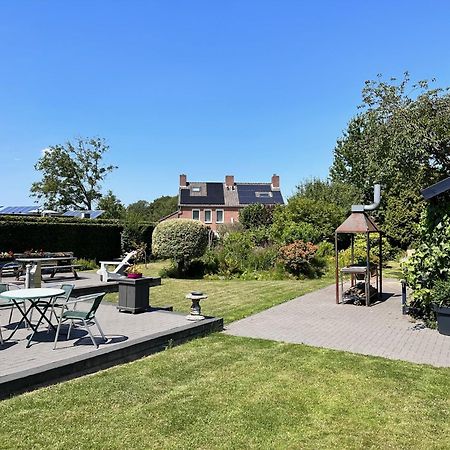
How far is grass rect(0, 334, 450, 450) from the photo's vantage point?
3324mm

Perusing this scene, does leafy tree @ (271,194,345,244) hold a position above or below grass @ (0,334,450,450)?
above

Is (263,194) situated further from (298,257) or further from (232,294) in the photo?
(232,294)

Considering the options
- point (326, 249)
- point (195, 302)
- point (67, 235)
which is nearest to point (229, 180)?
point (326, 249)

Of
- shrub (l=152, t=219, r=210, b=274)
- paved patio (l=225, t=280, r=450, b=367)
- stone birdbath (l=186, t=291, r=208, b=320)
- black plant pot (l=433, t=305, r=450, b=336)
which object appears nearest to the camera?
paved patio (l=225, t=280, r=450, b=367)

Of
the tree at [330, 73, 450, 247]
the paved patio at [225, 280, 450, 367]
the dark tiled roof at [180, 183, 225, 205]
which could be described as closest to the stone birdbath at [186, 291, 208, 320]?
the paved patio at [225, 280, 450, 367]

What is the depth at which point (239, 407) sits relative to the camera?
3967mm

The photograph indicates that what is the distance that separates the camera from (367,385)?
4617mm

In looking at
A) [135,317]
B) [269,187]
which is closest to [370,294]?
[135,317]

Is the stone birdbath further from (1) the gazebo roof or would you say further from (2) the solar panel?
(2) the solar panel

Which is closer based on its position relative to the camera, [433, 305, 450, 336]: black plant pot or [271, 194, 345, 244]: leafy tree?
[433, 305, 450, 336]: black plant pot

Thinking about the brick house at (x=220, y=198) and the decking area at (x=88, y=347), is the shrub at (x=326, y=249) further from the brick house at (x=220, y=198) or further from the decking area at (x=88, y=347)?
the brick house at (x=220, y=198)

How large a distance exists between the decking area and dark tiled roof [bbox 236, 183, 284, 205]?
39.5 metres

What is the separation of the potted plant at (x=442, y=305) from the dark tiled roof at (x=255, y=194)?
39190mm

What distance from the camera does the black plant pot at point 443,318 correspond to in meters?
6.96
